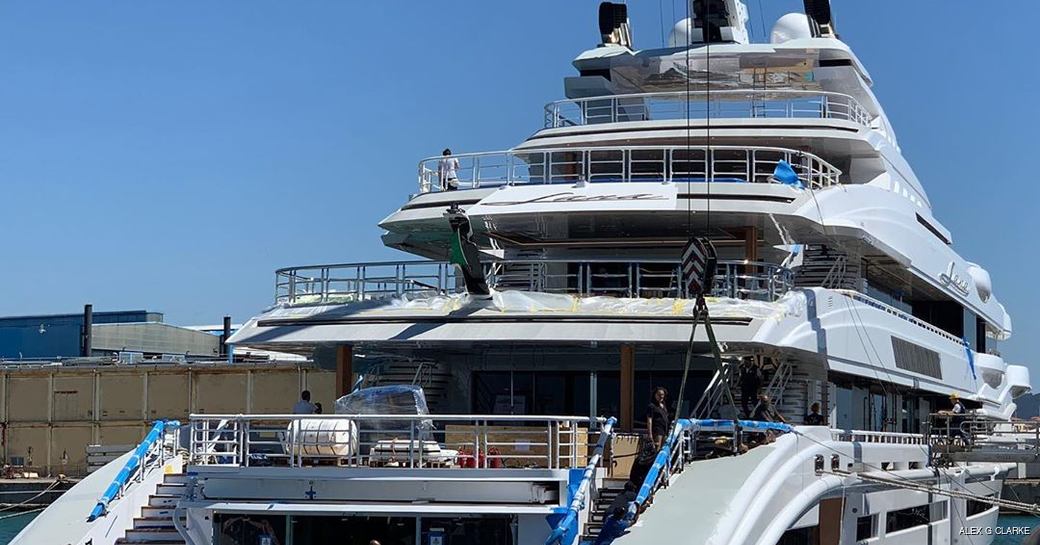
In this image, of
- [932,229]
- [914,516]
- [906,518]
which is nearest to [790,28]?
[932,229]

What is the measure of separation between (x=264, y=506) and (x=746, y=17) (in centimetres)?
2036

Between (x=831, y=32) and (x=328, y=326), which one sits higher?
(x=831, y=32)

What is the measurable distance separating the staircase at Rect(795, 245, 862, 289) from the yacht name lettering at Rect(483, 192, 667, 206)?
15.3 feet

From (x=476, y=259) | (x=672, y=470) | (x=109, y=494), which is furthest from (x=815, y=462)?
(x=109, y=494)

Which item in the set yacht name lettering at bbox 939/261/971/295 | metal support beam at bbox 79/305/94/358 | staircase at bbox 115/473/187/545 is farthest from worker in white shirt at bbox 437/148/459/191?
metal support beam at bbox 79/305/94/358

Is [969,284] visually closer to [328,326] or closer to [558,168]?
[558,168]

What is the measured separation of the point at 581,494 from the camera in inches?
640

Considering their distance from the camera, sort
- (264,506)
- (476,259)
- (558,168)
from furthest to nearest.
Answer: (558,168) < (476,259) < (264,506)

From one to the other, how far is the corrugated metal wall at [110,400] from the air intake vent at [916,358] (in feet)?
72.3

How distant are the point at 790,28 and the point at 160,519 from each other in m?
21.8

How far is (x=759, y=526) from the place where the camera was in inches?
656

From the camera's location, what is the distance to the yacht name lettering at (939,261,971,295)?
31.2 m

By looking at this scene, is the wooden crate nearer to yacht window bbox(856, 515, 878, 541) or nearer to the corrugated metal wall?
yacht window bbox(856, 515, 878, 541)

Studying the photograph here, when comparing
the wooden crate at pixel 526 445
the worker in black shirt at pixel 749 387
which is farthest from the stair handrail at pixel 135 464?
the worker in black shirt at pixel 749 387
